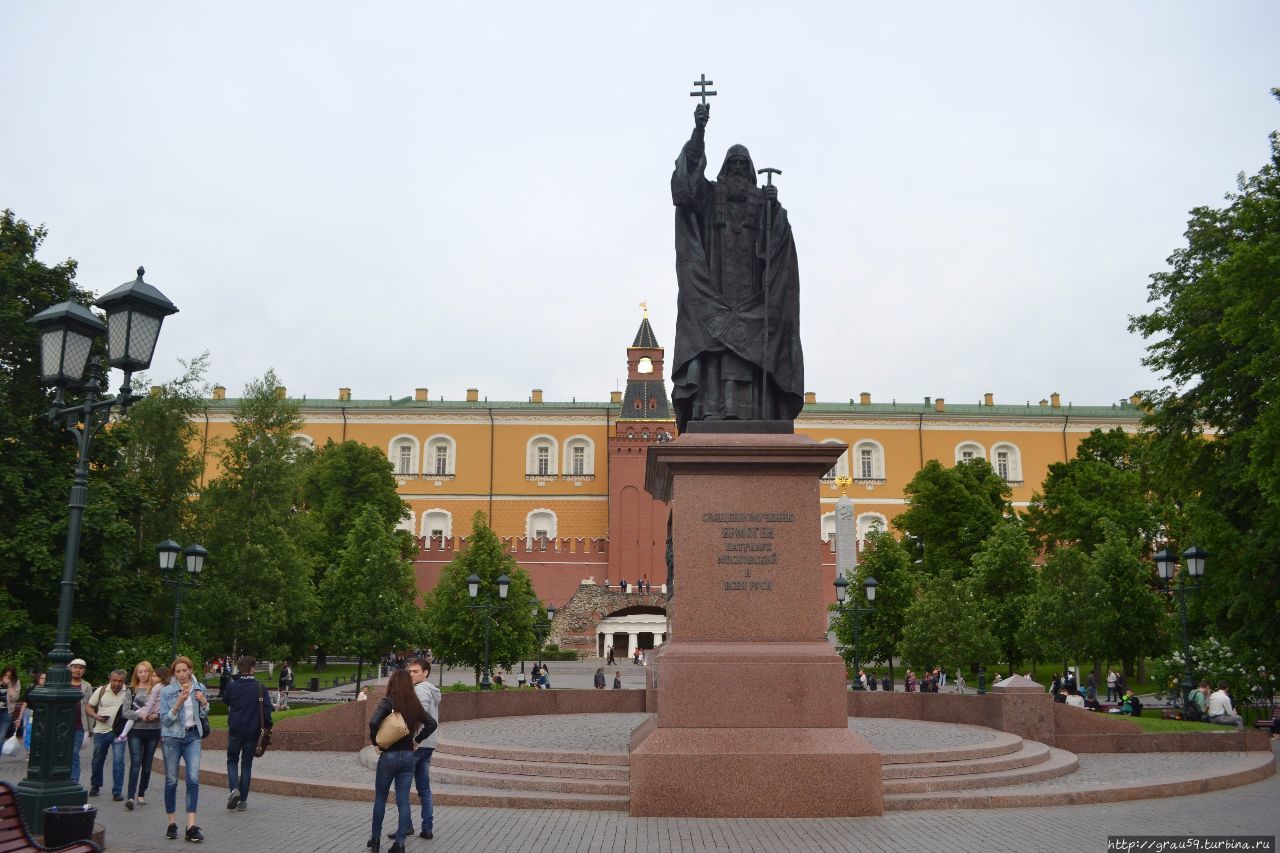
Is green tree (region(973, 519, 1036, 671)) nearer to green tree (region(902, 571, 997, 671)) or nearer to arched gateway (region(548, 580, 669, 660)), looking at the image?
green tree (region(902, 571, 997, 671))

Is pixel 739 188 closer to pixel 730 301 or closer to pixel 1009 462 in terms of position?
pixel 730 301

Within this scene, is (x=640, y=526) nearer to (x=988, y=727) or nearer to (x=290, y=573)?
(x=290, y=573)

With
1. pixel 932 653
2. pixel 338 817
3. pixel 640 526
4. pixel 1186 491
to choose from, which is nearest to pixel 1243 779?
pixel 338 817

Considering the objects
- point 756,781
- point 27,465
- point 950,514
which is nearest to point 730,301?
point 756,781

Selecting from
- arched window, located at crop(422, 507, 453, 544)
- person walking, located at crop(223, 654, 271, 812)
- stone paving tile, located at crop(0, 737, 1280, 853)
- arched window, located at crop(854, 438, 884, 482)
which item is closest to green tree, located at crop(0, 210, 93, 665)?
person walking, located at crop(223, 654, 271, 812)

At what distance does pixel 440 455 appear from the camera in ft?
233

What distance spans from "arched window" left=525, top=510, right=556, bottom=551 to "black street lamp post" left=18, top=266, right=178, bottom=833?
60.9 metres

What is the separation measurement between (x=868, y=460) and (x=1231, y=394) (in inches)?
1941

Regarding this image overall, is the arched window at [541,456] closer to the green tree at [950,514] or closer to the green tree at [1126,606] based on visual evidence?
the green tree at [950,514]

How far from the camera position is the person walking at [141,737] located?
947 cm

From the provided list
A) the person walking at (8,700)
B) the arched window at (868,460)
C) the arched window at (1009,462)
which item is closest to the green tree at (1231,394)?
the person walking at (8,700)

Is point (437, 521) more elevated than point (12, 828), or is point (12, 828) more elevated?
point (437, 521)

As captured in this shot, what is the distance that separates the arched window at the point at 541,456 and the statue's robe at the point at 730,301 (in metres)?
60.2

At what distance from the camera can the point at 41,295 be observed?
73.8ft
